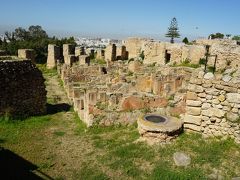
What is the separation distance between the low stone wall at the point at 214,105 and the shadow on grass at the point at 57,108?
271 inches

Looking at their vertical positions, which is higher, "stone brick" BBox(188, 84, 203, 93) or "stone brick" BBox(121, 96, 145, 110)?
"stone brick" BBox(188, 84, 203, 93)

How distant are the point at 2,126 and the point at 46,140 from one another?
7.64ft

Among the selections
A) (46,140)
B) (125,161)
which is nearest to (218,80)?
(125,161)

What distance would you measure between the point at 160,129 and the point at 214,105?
5.55ft

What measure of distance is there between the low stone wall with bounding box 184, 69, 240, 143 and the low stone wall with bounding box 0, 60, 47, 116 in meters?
7.07

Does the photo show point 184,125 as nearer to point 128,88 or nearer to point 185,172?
point 185,172

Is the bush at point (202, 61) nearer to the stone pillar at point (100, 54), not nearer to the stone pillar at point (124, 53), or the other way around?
the stone pillar at point (124, 53)

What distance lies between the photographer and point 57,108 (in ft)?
46.9

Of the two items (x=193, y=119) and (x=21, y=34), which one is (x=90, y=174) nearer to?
(x=193, y=119)

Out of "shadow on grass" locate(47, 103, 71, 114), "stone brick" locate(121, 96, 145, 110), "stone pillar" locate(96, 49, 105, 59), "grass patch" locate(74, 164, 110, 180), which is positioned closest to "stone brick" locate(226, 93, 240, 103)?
"stone brick" locate(121, 96, 145, 110)

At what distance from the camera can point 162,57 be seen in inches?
906

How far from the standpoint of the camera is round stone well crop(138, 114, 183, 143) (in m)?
8.36

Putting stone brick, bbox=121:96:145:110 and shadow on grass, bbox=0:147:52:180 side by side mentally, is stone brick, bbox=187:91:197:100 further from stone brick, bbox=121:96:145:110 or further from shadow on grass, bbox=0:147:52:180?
shadow on grass, bbox=0:147:52:180

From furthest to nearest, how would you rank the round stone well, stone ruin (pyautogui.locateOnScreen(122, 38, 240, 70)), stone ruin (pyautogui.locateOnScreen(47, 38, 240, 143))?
stone ruin (pyautogui.locateOnScreen(122, 38, 240, 70)), the round stone well, stone ruin (pyautogui.locateOnScreen(47, 38, 240, 143))
